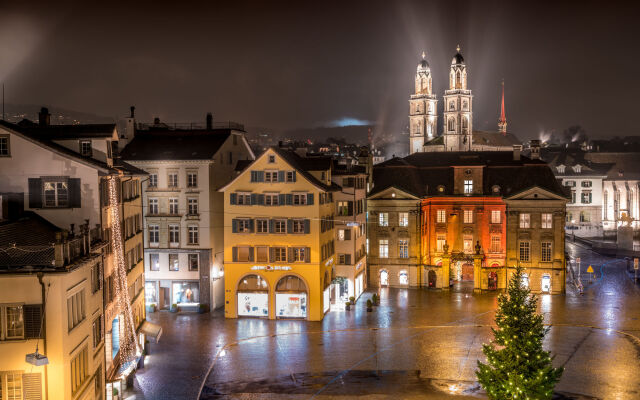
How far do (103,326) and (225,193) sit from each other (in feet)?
88.0

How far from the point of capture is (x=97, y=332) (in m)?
32.7

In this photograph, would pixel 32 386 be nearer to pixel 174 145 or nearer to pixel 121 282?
pixel 121 282

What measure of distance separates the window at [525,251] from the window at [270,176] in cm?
3019

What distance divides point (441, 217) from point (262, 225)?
26.2 metres

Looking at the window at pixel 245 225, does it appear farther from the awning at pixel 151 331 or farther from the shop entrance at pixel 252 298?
the awning at pixel 151 331

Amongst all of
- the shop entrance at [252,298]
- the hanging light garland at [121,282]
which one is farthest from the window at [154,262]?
the hanging light garland at [121,282]

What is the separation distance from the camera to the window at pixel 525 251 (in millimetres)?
71938

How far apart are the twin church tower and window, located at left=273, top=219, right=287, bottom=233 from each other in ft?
366

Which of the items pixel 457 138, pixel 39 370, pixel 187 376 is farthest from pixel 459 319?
pixel 457 138

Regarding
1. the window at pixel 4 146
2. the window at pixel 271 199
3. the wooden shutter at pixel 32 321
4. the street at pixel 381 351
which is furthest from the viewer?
the window at pixel 271 199

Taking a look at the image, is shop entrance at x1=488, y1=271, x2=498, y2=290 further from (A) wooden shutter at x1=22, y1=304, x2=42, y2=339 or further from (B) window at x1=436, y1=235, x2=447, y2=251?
(A) wooden shutter at x1=22, y1=304, x2=42, y2=339

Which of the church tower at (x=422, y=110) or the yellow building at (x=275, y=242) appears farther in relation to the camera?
the church tower at (x=422, y=110)

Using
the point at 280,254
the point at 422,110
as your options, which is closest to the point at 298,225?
the point at 280,254

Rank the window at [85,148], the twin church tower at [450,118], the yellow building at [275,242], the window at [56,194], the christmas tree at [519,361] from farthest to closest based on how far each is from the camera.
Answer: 1. the twin church tower at [450,118]
2. the yellow building at [275,242]
3. the window at [85,148]
4. the window at [56,194]
5. the christmas tree at [519,361]
